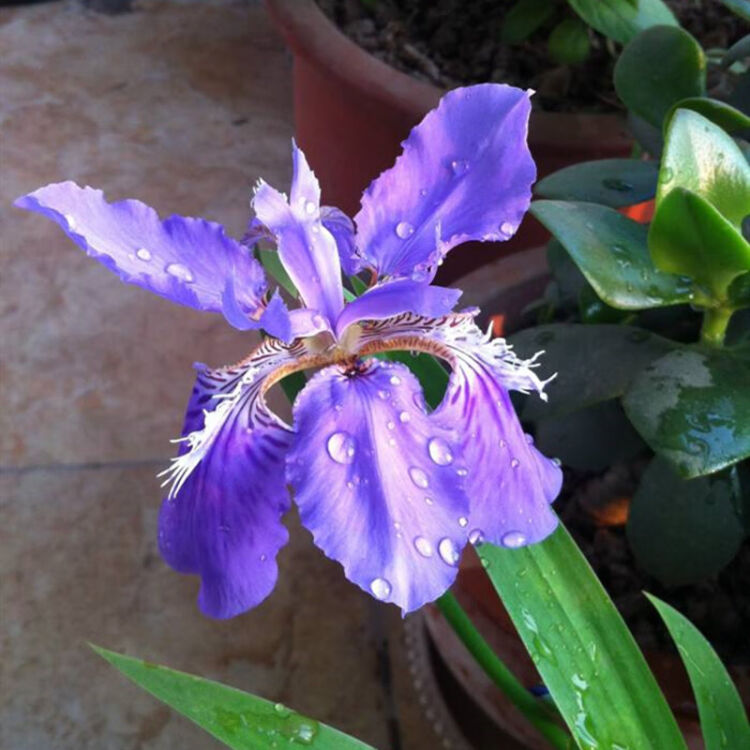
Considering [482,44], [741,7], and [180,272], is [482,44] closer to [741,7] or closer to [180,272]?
[741,7]

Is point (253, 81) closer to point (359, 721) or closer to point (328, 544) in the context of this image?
point (359, 721)

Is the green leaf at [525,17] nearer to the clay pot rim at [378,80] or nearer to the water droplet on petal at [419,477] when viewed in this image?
the clay pot rim at [378,80]

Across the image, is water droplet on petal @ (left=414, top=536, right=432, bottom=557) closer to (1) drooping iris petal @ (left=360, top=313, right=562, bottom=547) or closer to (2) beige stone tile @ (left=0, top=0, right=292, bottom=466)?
(1) drooping iris petal @ (left=360, top=313, right=562, bottom=547)

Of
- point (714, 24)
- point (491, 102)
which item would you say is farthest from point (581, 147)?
point (491, 102)

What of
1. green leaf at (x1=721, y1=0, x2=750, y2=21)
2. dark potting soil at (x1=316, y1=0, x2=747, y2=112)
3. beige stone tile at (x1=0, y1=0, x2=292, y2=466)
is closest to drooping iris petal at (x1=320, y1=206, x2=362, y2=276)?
green leaf at (x1=721, y1=0, x2=750, y2=21)

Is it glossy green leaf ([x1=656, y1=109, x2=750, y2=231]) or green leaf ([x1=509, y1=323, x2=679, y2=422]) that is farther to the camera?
green leaf ([x1=509, y1=323, x2=679, y2=422])

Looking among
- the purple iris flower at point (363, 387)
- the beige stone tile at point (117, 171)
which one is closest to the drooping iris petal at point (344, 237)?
the purple iris flower at point (363, 387)

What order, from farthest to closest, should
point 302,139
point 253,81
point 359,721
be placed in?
1. point 253,81
2. point 302,139
3. point 359,721

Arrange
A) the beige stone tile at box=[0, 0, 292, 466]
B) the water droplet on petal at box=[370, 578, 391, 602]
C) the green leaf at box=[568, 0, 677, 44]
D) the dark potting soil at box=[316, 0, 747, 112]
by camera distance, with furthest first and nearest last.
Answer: the beige stone tile at box=[0, 0, 292, 466] < the dark potting soil at box=[316, 0, 747, 112] < the green leaf at box=[568, 0, 677, 44] < the water droplet on petal at box=[370, 578, 391, 602]

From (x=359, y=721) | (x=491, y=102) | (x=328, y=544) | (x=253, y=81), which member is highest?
(x=491, y=102)
